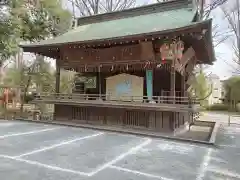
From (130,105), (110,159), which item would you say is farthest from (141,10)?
(110,159)

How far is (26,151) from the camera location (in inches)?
221

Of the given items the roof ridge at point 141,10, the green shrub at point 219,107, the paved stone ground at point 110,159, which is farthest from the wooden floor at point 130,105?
the green shrub at point 219,107

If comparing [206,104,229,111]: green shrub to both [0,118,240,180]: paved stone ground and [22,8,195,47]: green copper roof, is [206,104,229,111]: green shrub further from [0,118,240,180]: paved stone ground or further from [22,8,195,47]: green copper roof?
[0,118,240,180]: paved stone ground

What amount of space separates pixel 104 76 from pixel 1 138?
21.5 ft

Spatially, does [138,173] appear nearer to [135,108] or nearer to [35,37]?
[135,108]

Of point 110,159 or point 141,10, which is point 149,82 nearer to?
point 141,10

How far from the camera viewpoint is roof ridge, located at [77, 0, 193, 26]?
1223 centimetres

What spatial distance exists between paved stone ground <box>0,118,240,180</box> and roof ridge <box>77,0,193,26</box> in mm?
7760

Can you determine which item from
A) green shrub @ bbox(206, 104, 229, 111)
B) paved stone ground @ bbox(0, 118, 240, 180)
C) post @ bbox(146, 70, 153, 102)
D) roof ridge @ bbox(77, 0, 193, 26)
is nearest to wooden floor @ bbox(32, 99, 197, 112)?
post @ bbox(146, 70, 153, 102)

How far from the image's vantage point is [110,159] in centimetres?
527

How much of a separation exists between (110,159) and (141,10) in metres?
9.96

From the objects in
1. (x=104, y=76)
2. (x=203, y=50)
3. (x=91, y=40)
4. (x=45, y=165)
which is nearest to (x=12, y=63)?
(x=104, y=76)

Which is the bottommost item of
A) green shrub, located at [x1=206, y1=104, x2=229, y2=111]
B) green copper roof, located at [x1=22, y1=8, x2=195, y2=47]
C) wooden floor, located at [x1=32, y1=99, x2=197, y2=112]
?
green shrub, located at [x1=206, y1=104, x2=229, y2=111]

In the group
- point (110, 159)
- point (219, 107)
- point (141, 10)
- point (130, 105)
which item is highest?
point (141, 10)
